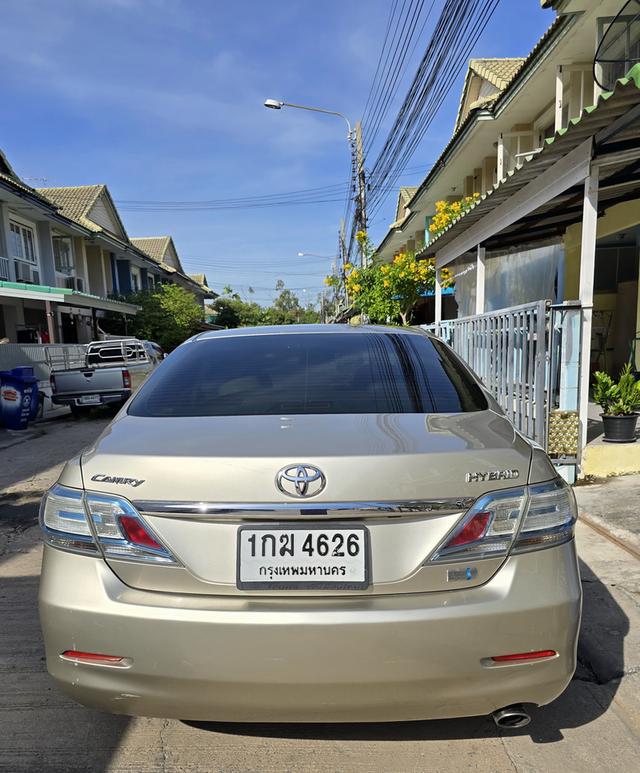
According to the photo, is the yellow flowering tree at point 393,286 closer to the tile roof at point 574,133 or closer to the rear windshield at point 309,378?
the tile roof at point 574,133

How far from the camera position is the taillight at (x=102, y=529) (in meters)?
1.64

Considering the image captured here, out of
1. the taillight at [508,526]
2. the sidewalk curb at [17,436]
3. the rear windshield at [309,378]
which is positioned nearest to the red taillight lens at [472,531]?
the taillight at [508,526]

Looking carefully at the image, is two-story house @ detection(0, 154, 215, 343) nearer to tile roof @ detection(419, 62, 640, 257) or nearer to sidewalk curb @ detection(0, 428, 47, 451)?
sidewalk curb @ detection(0, 428, 47, 451)

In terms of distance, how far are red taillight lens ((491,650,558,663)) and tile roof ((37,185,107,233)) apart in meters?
24.3

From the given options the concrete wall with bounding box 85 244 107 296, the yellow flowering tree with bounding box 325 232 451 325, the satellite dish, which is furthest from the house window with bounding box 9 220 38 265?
the satellite dish

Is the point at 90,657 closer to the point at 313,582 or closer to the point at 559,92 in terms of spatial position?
the point at 313,582

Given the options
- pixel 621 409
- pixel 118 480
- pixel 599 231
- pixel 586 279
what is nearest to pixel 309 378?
pixel 118 480

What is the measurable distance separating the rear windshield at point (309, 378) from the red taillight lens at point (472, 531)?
0.53 m

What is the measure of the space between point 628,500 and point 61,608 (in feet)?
14.0

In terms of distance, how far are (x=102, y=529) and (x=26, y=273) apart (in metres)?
19.1

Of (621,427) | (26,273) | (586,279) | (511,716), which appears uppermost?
(26,273)

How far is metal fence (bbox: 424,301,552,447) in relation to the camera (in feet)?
16.3

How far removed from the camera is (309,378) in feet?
7.72

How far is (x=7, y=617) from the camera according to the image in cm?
302
